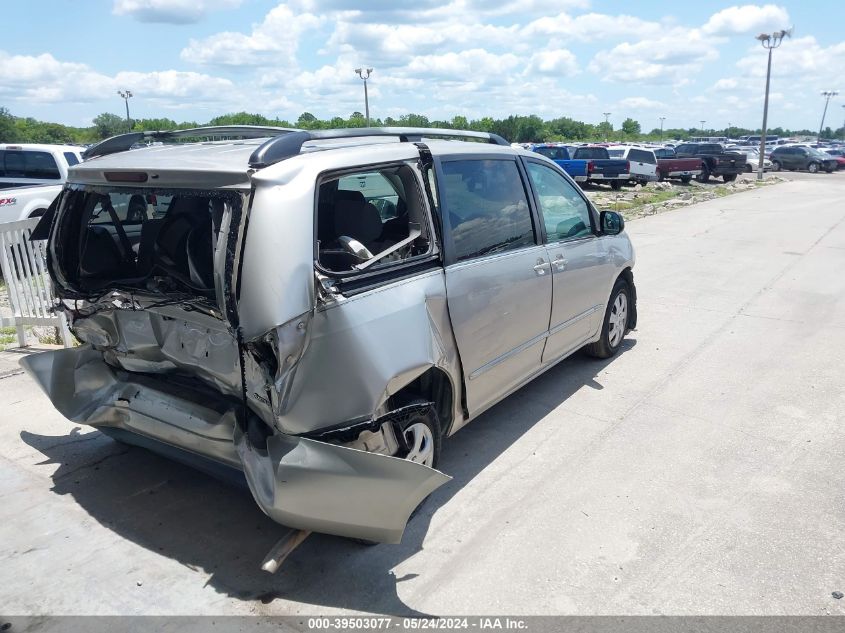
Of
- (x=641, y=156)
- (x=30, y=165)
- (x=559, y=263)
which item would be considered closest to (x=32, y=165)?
(x=30, y=165)

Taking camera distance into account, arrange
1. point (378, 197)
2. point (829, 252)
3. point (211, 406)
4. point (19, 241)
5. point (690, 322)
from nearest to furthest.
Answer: point (211, 406) → point (378, 197) → point (19, 241) → point (690, 322) → point (829, 252)

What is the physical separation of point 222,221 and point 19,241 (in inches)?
169

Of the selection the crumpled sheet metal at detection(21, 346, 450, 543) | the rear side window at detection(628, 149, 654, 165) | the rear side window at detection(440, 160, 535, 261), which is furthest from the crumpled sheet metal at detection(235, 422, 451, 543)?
the rear side window at detection(628, 149, 654, 165)

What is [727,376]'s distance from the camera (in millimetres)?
5840

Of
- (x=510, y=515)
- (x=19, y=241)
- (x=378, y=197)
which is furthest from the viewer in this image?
(x=19, y=241)

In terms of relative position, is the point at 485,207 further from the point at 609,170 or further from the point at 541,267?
the point at 609,170

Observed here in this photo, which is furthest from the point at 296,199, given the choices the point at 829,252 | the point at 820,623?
the point at 829,252

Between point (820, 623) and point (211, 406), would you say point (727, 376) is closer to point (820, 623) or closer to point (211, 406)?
point (820, 623)

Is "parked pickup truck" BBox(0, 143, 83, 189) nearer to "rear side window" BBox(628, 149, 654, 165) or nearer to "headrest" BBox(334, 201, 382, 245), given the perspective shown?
"headrest" BBox(334, 201, 382, 245)

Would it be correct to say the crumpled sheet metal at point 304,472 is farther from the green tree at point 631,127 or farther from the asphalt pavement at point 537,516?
the green tree at point 631,127

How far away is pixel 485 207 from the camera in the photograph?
431 cm

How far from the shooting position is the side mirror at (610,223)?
5.70m

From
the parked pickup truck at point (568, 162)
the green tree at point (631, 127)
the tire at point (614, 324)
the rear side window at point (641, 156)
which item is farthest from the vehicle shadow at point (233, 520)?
the green tree at point (631, 127)

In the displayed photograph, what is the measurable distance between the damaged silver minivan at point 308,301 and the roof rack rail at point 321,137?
13mm
